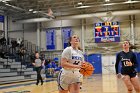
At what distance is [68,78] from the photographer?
5.20 metres

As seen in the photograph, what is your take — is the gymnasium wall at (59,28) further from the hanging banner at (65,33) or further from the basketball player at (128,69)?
the basketball player at (128,69)

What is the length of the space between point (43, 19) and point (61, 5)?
2627 millimetres

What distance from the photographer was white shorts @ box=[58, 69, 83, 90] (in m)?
5.17

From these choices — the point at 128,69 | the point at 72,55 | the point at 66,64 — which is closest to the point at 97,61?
the point at 128,69

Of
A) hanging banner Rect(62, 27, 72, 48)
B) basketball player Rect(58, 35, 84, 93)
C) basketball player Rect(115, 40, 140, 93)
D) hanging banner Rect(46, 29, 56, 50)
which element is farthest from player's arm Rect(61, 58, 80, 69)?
hanging banner Rect(46, 29, 56, 50)

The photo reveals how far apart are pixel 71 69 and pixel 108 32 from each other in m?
23.3

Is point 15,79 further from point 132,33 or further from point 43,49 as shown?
point 132,33

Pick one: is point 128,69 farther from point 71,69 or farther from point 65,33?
point 65,33

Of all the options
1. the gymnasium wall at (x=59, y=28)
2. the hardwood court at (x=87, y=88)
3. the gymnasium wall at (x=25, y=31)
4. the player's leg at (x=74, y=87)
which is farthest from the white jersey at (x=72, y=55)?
the gymnasium wall at (x=25, y=31)

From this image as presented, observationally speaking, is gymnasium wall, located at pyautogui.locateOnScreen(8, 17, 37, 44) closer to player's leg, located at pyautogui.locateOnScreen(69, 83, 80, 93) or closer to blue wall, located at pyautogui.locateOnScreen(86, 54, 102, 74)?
blue wall, located at pyautogui.locateOnScreen(86, 54, 102, 74)

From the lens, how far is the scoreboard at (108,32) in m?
28.0

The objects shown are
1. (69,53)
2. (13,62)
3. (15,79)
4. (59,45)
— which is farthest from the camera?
(59,45)

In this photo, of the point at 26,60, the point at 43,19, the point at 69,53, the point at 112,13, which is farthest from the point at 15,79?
the point at 69,53

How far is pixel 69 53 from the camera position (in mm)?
5254
